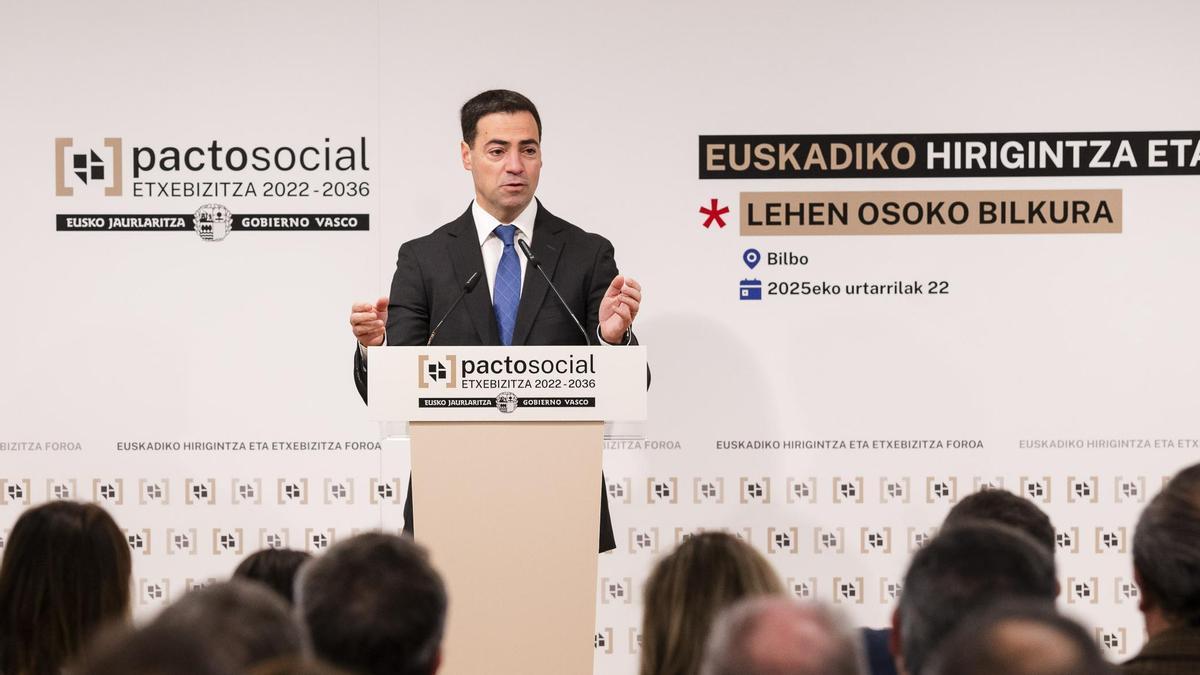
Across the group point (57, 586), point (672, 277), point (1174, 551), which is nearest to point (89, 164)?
point (672, 277)

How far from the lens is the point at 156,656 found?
1.29 m

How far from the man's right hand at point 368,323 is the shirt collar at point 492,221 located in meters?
0.94

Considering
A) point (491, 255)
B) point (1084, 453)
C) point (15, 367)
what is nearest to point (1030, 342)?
point (1084, 453)

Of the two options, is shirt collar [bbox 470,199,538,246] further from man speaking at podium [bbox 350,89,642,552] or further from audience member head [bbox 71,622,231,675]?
audience member head [bbox 71,622,231,675]

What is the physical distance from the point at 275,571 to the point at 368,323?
4.20 ft

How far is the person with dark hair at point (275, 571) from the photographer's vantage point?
274 cm

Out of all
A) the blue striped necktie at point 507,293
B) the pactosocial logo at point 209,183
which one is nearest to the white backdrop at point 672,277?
the pactosocial logo at point 209,183

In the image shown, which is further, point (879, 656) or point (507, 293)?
point (507, 293)

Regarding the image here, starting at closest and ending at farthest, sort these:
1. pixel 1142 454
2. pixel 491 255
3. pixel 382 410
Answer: pixel 382 410
pixel 491 255
pixel 1142 454

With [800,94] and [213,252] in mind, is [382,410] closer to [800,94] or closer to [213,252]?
[213,252]

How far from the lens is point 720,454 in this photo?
5.63m

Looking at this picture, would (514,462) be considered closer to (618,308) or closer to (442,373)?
(442,373)

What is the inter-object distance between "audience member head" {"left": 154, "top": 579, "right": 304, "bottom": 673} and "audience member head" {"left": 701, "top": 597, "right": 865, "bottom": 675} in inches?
20.8

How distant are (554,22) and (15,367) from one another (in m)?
2.86
